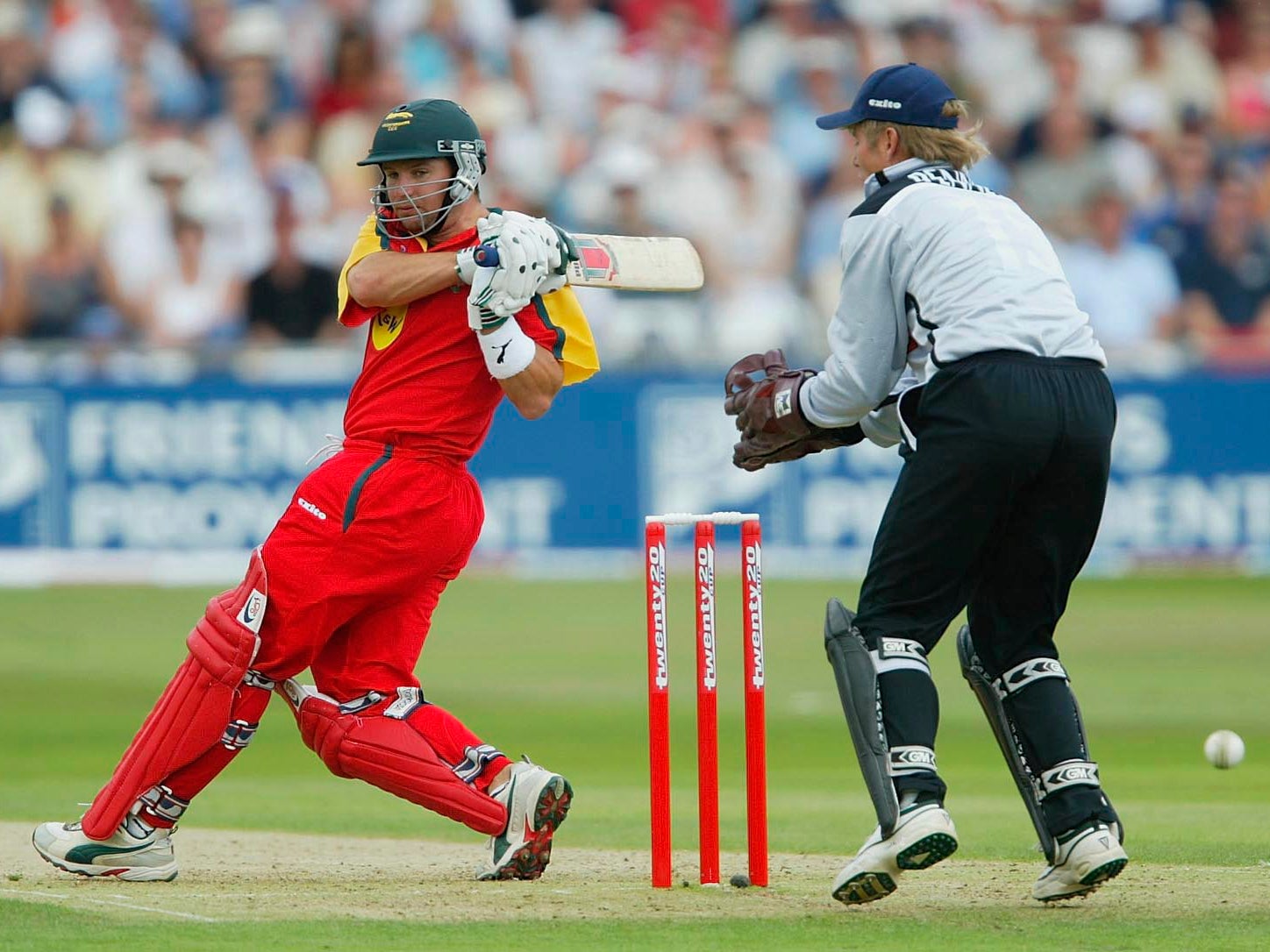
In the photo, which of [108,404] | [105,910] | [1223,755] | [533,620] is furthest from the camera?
[108,404]

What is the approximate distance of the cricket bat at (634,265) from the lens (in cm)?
598

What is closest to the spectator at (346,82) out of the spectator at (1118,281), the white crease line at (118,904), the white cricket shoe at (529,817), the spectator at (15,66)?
the spectator at (15,66)

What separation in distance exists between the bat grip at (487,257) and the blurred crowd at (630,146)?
1012 centimetres

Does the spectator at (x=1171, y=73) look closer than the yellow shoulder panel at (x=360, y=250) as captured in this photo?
No

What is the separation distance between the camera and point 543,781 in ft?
19.3

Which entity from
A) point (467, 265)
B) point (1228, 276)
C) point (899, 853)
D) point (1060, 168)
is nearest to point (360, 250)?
point (467, 265)

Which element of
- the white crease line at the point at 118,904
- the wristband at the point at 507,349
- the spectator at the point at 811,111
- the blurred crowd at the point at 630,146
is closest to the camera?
the white crease line at the point at 118,904

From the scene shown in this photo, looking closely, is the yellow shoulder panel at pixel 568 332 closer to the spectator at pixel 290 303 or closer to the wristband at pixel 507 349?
the wristband at pixel 507 349

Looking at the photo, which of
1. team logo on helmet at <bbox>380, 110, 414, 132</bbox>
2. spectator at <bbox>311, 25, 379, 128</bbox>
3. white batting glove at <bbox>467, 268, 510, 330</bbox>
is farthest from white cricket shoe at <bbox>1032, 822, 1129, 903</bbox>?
spectator at <bbox>311, 25, 379, 128</bbox>

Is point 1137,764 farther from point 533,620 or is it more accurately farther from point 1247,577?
point 1247,577

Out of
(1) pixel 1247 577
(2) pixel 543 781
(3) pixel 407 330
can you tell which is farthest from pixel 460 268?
(1) pixel 1247 577

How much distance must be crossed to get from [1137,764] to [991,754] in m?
0.73

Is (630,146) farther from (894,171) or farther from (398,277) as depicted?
(894,171)

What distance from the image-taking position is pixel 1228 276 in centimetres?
1730
